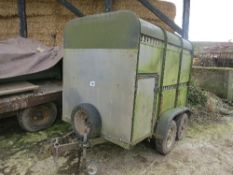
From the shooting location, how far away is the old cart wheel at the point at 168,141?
11.7ft

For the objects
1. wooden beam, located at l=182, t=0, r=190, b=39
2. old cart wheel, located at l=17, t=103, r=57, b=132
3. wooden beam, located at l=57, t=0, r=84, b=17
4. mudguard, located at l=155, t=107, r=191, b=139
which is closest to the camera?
mudguard, located at l=155, t=107, r=191, b=139

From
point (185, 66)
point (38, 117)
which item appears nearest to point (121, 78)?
point (185, 66)

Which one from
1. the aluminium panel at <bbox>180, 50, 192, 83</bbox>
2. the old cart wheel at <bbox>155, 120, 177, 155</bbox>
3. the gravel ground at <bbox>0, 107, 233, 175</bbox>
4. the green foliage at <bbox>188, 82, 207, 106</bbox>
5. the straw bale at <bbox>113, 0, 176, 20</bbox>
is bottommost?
the gravel ground at <bbox>0, 107, 233, 175</bbox>

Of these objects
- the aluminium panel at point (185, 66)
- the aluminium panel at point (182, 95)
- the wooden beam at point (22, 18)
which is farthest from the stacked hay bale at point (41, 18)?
the aluminium panel at point (182, 95)

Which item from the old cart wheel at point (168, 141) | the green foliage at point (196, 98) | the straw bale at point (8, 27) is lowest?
the old cart wheel at point (168, 141)

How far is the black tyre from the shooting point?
3188mm

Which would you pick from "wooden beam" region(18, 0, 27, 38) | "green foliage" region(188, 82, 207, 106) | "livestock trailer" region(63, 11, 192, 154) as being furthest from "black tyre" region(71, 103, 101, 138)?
"wooden beam" region(18, 0, 27, 38)

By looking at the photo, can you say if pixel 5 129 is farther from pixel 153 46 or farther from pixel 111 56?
pixel 153 46

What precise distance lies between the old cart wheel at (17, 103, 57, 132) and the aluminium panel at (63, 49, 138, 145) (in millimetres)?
1162

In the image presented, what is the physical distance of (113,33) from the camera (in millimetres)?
2984

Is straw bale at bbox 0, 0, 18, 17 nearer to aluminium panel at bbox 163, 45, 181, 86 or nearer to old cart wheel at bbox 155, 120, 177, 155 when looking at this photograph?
aluminium panel at bbox 163, 45, 181, 86

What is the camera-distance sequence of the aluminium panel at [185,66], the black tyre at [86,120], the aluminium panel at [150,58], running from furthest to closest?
the aluminium panel at [185,66], the black tyre at [86,120], the aluminium panel at [150,58]

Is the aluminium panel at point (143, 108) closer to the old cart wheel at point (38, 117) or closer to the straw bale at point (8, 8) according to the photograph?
the old cart wheel at point (38, 117)

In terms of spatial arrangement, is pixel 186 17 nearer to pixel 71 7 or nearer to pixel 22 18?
pixel 71 7
